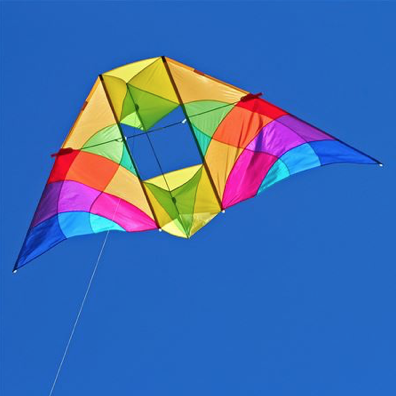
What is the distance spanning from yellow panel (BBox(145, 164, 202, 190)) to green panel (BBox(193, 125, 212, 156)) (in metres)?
0.27

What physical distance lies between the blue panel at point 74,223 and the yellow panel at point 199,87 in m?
2.01

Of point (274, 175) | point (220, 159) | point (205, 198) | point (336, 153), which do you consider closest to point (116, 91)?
point (220, 159)

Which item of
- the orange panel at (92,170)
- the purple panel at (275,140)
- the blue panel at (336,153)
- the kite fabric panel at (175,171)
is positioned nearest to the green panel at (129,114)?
the kite fabric panel at (175,171)

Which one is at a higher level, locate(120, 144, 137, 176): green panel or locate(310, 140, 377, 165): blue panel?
locate(310, 140, 377, 165): blue panel

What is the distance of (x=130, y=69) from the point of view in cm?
994

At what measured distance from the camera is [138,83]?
1021 cm

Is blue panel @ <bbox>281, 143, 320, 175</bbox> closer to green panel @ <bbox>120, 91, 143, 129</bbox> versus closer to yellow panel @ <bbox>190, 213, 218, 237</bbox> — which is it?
yellow panel @ <bbox>190, 213, 218, 237</bbox>

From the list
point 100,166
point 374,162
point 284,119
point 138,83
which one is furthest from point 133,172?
point 374,162

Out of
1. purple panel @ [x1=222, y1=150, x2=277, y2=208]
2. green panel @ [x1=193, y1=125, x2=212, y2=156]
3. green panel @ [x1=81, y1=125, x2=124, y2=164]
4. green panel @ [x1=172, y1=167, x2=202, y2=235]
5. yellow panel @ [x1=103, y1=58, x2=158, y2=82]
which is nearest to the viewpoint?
yellow panel @ [x1=103, y1=58, x2=158, y2=82]

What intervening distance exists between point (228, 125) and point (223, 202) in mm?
989

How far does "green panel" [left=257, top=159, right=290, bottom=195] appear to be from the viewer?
34.7 ft

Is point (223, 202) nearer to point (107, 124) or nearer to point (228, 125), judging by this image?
point (228, 125)

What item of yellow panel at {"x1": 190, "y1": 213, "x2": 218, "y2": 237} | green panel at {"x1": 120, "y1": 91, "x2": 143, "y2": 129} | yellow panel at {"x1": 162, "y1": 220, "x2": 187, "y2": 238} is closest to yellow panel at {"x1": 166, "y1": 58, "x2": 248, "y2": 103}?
green panel at {"x1": 120, "y1": 91, "x2": 143, "y2": 129}

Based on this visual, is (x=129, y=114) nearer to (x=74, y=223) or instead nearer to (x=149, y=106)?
(x=149, y=106)
